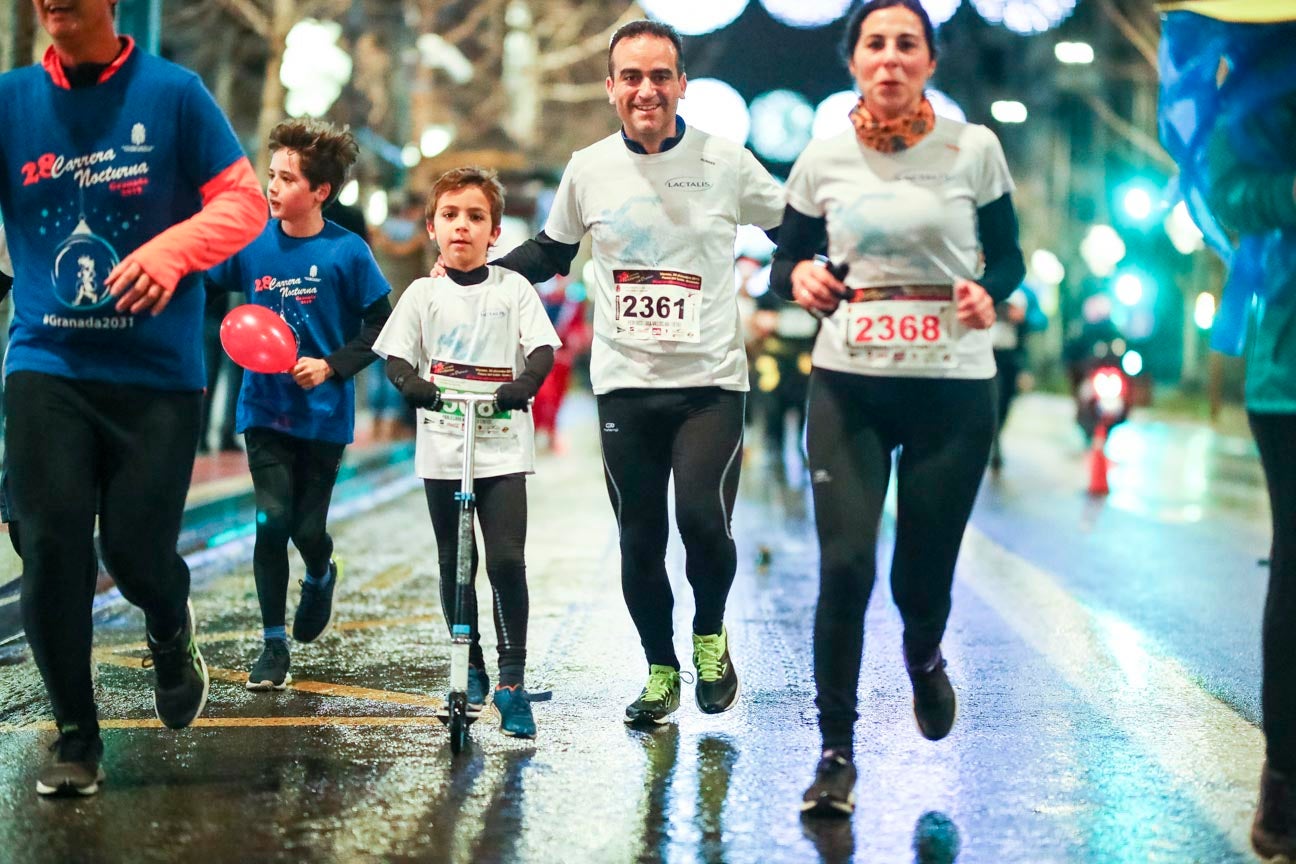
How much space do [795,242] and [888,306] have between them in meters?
0.38

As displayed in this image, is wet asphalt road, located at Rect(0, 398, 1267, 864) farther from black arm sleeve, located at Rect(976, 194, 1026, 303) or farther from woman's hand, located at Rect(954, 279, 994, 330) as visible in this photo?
black arm sleeve, located at Rect(976, 194, 1026, 303)

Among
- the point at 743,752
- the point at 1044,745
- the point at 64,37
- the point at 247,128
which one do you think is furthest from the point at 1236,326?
the point at 247,128

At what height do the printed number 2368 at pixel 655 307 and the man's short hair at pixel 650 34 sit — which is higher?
the man's short hair at pixel 650 34

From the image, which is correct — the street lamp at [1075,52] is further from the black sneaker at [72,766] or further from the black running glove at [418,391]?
the black sneaker at [72,766]

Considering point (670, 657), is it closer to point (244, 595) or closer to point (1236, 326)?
point (1236, 326)

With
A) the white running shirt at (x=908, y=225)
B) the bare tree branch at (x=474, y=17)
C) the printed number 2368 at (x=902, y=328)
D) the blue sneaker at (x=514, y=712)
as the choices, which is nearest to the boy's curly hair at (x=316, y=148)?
the blue sneaker at (x=514, y=712)

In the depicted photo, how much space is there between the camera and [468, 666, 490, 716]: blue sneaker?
6.27 meters

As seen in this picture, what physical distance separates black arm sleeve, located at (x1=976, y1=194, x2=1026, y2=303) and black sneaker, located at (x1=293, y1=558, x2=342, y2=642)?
3.16 meters

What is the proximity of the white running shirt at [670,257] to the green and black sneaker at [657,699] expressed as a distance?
1.02m

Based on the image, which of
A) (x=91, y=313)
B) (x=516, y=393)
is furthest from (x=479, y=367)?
(x=91, y=313)

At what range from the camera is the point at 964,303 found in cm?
502

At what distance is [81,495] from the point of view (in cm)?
510

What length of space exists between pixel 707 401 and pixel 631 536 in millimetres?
535

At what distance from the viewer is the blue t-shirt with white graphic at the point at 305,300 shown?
684cm
